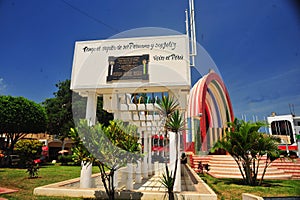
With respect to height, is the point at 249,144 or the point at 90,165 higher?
the point at 249,144

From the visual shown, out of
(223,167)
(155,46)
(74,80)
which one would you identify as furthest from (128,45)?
(223,167)

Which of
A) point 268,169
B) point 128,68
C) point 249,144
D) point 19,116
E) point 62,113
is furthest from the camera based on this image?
point 62,113

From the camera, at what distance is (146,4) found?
6.95 m

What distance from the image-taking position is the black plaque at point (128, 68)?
24.7ft

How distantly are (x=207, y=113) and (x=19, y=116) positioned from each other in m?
17.1

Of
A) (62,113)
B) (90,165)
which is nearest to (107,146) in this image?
(90,165)

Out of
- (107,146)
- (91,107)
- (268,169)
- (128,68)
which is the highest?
(128,68)

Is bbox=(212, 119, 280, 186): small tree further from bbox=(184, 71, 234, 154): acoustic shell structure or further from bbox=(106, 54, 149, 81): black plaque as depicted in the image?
bbox=(184, 71, 234, 154): acoustic shell structure

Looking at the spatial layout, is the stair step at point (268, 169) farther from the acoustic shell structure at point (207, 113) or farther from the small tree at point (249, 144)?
the acoustic shell structure at point (207, 113)

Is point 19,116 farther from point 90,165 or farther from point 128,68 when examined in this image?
point 128,68

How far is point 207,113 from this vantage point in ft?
75.9

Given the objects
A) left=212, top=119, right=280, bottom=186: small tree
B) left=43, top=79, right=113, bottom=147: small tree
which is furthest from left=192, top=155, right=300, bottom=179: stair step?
left=43, top=79, right=113, bottom=147: small tree

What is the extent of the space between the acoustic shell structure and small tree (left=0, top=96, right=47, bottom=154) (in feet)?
41.6

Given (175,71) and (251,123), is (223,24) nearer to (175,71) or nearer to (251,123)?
(175,71)
